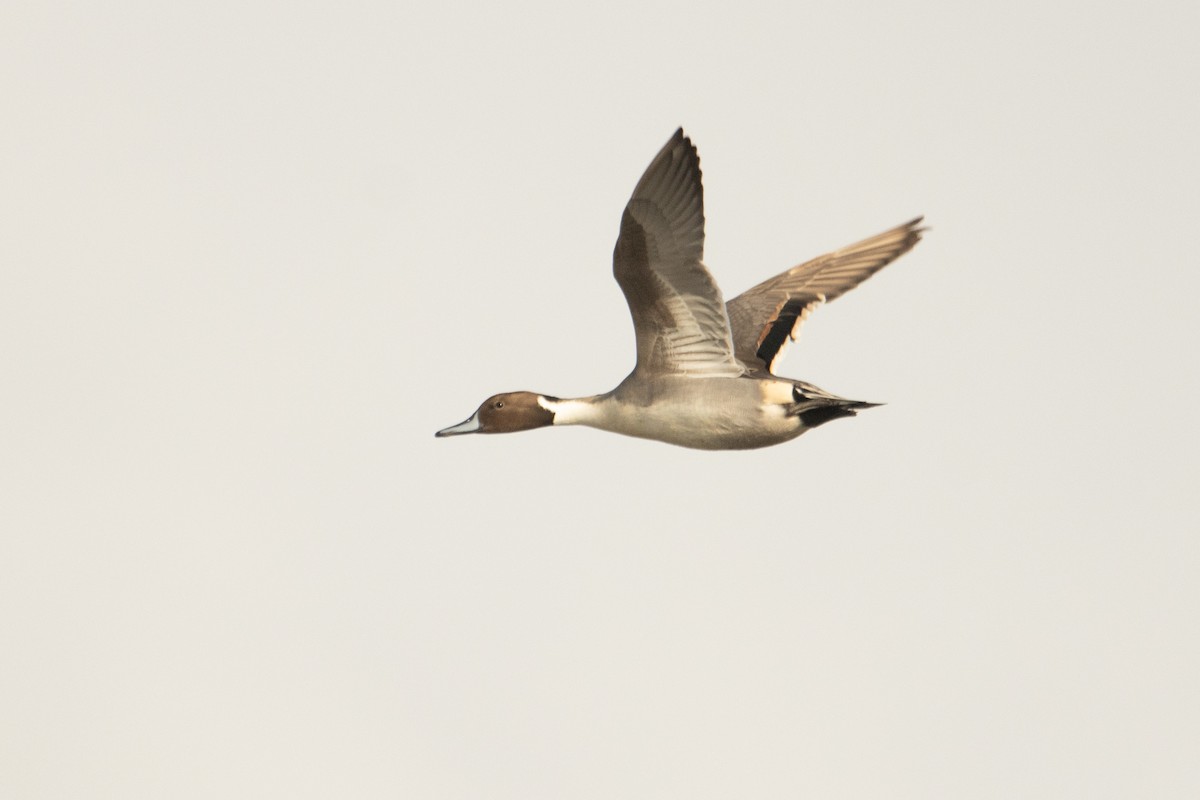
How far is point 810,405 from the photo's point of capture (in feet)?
39.8

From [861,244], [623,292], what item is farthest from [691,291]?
[861,244]

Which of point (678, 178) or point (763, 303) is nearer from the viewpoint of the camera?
point (678, 178)

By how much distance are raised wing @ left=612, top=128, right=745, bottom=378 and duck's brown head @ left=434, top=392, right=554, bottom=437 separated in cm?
115

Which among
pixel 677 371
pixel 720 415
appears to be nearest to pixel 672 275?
pixel 677 371

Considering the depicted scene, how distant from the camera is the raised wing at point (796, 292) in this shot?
46.4ft

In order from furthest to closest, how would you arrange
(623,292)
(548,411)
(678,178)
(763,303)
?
(763,303)
(548,411)
(623,292)
(678,178)

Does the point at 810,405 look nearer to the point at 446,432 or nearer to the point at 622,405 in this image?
the point at 622,405

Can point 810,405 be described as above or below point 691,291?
below

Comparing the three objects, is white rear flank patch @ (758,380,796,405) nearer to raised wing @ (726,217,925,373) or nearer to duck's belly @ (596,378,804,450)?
duck's belly @ (596,378,804,450)

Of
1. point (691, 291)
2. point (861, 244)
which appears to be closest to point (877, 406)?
point (691, 291)

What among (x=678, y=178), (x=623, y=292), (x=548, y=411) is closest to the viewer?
(x=678, y=178)

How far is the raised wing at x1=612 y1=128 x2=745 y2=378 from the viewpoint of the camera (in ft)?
36.7

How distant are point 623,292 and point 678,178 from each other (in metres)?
1.10

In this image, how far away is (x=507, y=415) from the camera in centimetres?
1332
